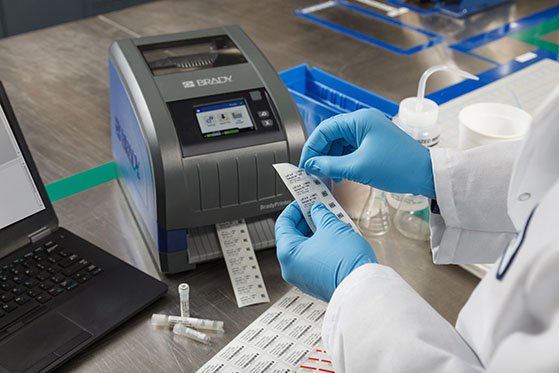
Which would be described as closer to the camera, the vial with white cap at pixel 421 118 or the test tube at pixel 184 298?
the test tube at pixel 184 298

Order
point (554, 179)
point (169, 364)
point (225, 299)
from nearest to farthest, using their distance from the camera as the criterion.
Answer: point (554, 179) → point (169, 364) → point (225, 299)

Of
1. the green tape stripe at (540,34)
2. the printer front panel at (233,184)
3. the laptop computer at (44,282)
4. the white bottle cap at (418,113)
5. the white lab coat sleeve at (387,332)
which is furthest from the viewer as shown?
the green tape stripe at (540,34)

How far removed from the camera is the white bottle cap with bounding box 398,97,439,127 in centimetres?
109

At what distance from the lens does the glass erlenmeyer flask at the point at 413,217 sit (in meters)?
1.15

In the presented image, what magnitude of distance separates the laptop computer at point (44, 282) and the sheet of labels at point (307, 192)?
28 cm

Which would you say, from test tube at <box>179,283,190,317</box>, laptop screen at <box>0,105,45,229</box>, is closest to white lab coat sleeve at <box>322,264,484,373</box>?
test tube at <box>179,283,190,317</box>

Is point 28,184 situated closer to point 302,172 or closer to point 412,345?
point 302,172

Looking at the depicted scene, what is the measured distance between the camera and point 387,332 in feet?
2.13

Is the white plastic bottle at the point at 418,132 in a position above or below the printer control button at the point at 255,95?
below

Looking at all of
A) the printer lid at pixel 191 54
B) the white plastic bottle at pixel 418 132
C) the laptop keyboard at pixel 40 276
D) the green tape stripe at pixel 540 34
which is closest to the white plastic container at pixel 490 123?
the white plastic bottle at pixel 418 132

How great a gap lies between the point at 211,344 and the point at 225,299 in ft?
0.32

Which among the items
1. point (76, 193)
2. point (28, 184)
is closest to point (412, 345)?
point (28, 184)

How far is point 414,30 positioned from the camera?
2.04m

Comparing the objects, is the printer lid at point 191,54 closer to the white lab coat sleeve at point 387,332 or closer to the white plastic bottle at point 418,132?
the white plastic bottle at point 418,132
